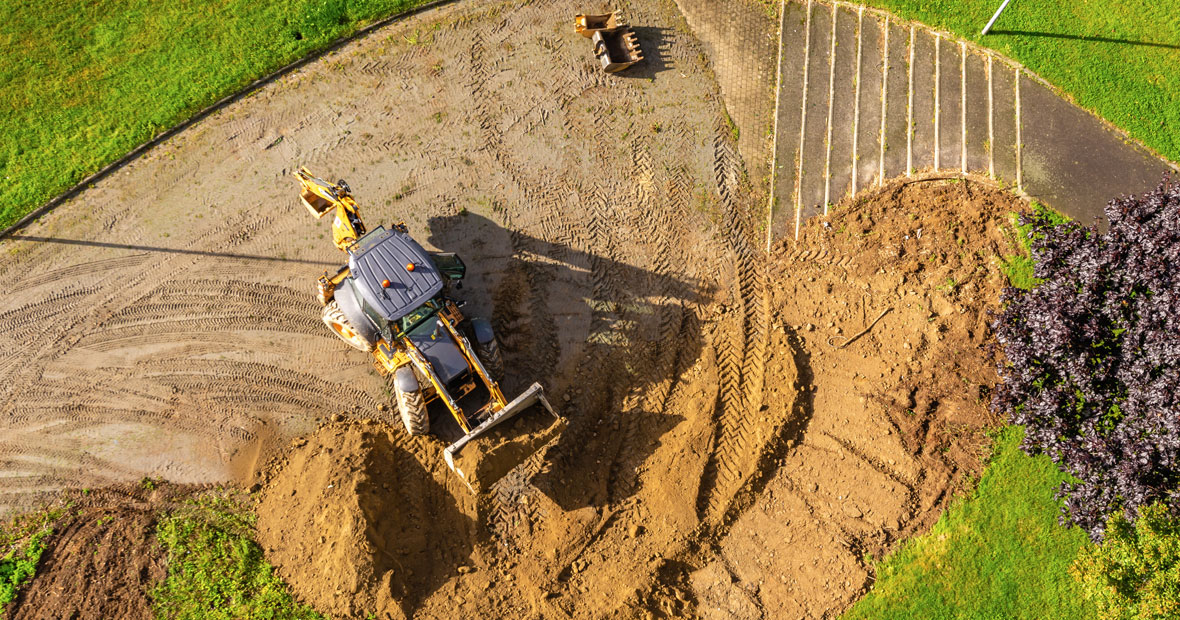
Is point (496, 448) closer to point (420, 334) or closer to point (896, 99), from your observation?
point (420, 334)

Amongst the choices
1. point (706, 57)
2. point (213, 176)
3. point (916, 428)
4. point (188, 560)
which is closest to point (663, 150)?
point (706, 57)

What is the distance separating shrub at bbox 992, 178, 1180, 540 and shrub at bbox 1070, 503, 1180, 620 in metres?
0.66

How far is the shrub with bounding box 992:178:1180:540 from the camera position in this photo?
10289 mm

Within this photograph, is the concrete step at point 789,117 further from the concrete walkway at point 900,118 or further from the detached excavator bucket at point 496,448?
the detached excavator bucket at point 496,448

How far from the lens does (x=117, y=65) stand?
1446 centimetres

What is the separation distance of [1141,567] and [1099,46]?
11.5m

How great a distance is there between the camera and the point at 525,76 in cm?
1484

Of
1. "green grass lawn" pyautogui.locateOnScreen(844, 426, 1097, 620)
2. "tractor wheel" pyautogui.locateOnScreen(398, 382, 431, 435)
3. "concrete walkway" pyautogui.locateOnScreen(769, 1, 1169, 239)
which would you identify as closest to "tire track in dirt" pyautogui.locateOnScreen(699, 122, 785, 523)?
"concrete walkway" pyautogui.locateOnScreen(769, 1, 1169, 239)

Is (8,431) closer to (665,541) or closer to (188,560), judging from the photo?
(188,560)

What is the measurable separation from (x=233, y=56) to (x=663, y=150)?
9666 mm

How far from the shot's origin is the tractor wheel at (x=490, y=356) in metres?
12.2

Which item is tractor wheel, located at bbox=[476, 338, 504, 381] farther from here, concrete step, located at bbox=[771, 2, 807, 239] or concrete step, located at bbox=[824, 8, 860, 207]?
concrete step, located at bbox=[824, 8, 860, 207]

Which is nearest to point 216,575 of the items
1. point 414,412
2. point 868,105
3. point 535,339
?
point 414,412

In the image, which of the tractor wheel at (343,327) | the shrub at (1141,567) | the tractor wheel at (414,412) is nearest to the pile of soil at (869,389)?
the shrub at (1141,567)
